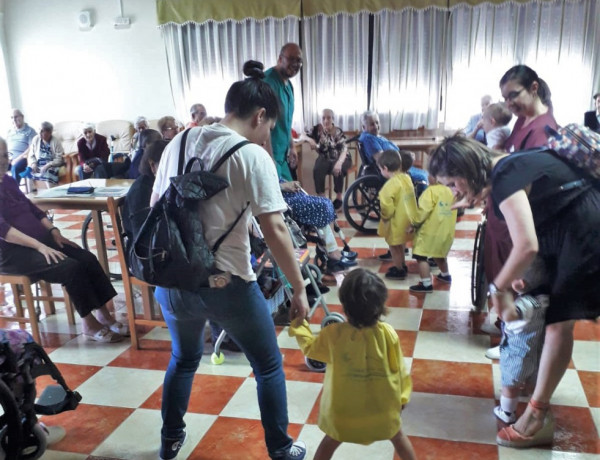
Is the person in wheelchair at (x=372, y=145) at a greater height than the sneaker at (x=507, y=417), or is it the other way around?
the person in wheelchair at (x=372, y=145)

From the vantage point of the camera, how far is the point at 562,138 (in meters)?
1.57

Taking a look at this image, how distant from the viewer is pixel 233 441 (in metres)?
1.89

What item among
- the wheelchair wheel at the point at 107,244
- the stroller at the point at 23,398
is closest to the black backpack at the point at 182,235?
the stroller at the point at 23,398

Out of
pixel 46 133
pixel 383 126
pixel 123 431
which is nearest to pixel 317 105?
pixel 383 126

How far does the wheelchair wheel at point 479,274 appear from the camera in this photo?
2668mm

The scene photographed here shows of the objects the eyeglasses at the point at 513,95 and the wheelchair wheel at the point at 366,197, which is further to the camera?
the wheelchair wheel at the point at 366,197

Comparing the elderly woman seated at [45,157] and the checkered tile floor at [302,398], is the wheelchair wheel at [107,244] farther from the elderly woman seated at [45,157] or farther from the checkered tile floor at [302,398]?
the elderly woman seated at [45,157]

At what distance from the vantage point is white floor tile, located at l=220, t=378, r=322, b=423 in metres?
2.04

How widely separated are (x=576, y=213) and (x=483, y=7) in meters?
5.26

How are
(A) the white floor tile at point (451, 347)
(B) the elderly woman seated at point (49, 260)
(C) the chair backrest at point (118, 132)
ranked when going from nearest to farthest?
(A) the white floor tile at point (451, 347), (B) the elderly woman seated at point (49, 260), (C) the chair backrest at point (118, 132)

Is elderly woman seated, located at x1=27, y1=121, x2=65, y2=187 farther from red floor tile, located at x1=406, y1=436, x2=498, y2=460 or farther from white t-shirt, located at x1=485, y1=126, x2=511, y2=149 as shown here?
red floor tile, located at x1=406, y1=436, x2=498, y2=460

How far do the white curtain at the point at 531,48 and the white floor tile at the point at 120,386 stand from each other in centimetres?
521

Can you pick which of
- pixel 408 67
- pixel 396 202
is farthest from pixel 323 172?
pixel 396 202

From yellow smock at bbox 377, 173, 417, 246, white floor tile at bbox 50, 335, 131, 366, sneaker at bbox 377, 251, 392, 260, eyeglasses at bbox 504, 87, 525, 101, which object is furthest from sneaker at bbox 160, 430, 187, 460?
sneaker at bbox 377, 251, 392, 260
